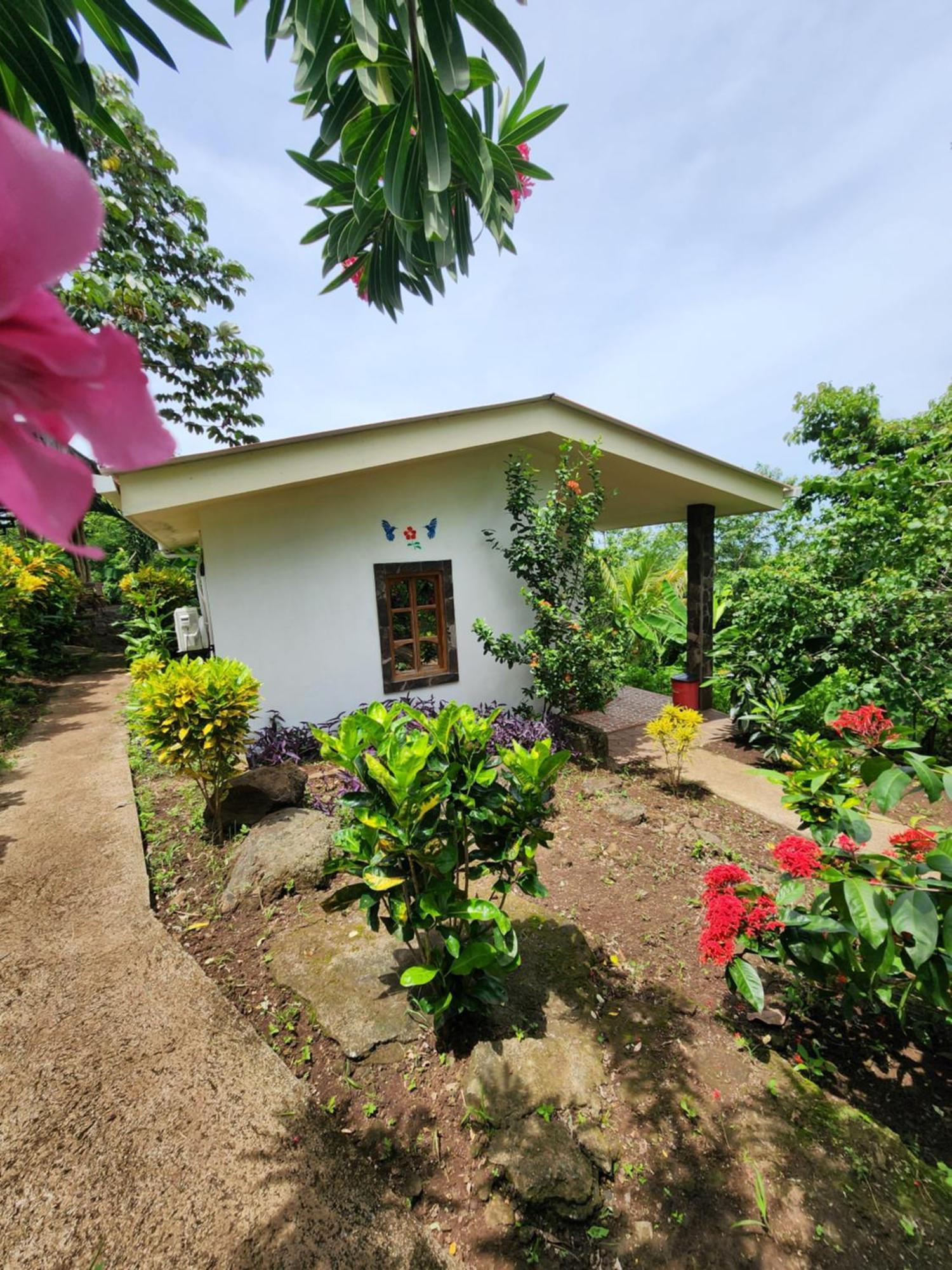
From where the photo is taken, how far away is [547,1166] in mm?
1682

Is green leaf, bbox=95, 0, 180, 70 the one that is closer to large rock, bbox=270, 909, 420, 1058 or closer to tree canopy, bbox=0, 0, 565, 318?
tree canopy, bbox=0, 0, 565, 318

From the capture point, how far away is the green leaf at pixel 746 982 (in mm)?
2053

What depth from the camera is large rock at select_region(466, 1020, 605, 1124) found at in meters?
1.86

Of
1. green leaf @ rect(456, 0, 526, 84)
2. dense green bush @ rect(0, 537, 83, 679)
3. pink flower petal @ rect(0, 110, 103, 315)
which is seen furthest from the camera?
dense green bush @ rect(0, 537, 83, 679)

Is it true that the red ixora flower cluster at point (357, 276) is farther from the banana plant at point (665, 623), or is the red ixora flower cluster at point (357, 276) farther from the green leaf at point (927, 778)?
the banana plant at point (665, 623)

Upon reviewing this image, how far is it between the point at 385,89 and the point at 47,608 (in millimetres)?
10848

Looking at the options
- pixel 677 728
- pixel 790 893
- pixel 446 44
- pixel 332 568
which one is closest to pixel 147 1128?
pixel 790 893

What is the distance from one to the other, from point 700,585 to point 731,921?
5.90 meters

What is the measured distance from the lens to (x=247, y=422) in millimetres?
12297

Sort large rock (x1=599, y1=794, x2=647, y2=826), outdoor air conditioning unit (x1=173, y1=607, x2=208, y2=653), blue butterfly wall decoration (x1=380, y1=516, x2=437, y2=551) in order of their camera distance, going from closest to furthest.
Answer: large rock (x1=599, y1=794, x2=647, y2=826) → blue butterfly wall decoration (x1=380, y1=516, x2=437, y2=551) → outdoor air conditioning unit (x1=173, y1=607, x2=208, y2=653)

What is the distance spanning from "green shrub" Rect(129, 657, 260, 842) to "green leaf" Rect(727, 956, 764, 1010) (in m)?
3.15

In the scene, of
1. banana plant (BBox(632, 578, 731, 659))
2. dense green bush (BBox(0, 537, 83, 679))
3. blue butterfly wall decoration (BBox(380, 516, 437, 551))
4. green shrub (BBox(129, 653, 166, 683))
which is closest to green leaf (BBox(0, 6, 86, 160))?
blue butterfly wall decoration (BBox(380, 516, 437, 551))

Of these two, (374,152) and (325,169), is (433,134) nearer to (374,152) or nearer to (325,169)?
(374,152)

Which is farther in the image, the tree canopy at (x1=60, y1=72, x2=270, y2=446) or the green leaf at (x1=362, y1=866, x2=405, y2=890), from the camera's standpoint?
the tree canopy at (x1=60, y1=72, x2=270, y2=446)
